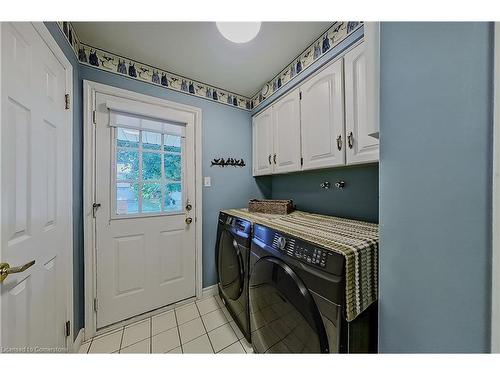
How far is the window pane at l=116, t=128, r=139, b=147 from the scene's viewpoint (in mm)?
1504

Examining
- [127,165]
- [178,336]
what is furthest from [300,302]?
[127,165]

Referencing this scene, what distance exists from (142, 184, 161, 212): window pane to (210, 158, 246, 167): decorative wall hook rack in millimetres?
602

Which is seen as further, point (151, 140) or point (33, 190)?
point (151, 140)

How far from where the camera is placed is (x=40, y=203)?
87 cm

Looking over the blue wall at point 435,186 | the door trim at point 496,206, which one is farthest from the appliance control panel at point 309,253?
the door trim at point 496,206

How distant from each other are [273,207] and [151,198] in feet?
3.73

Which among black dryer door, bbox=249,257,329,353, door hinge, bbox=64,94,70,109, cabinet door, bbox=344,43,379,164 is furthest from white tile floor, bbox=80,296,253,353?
door hinge, bbox=64,94,70,109

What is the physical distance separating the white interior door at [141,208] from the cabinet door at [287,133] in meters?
0.86

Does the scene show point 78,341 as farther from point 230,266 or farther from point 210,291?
point 230,266

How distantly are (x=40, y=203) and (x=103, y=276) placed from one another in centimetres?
88

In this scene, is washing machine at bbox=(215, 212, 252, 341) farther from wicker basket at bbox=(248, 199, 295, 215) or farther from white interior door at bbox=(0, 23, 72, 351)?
white interior door at bbox=(0, 23, 72, 351)

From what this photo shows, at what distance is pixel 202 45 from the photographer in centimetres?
136

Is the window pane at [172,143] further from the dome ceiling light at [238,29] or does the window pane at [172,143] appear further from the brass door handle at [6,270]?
the brass door handle at [6,270]
